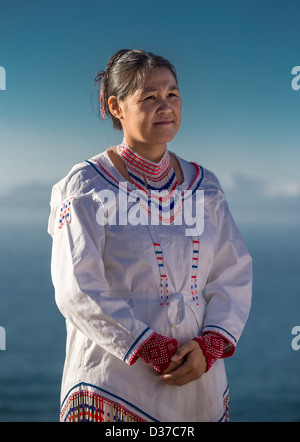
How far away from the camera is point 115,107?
5.92 feet

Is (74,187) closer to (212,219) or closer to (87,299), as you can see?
(87,299)

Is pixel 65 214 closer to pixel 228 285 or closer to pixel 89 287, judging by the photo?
pixel 89 287

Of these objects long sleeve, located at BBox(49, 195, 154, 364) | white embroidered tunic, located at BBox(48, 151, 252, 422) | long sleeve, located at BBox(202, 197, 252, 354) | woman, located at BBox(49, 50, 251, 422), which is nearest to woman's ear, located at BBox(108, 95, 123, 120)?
woman, located at BBox(49, 50, 251, 422)

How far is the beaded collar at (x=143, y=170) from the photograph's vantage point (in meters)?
1.78

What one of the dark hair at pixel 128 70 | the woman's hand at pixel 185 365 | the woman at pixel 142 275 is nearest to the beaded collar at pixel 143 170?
the woman at pixel 142 275

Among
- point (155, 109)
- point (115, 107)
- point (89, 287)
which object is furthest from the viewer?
point (115, 107)

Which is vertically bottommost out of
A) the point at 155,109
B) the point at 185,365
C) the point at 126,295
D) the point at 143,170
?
the point at 185,365

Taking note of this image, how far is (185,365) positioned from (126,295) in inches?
10.1

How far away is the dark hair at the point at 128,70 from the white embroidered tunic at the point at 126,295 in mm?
227

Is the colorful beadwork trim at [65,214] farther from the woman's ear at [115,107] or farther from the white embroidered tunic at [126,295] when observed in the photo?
the woman's ear at [115,107]

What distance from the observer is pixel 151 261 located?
164 centimetres

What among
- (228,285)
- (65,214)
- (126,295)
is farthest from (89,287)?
(228,285)
